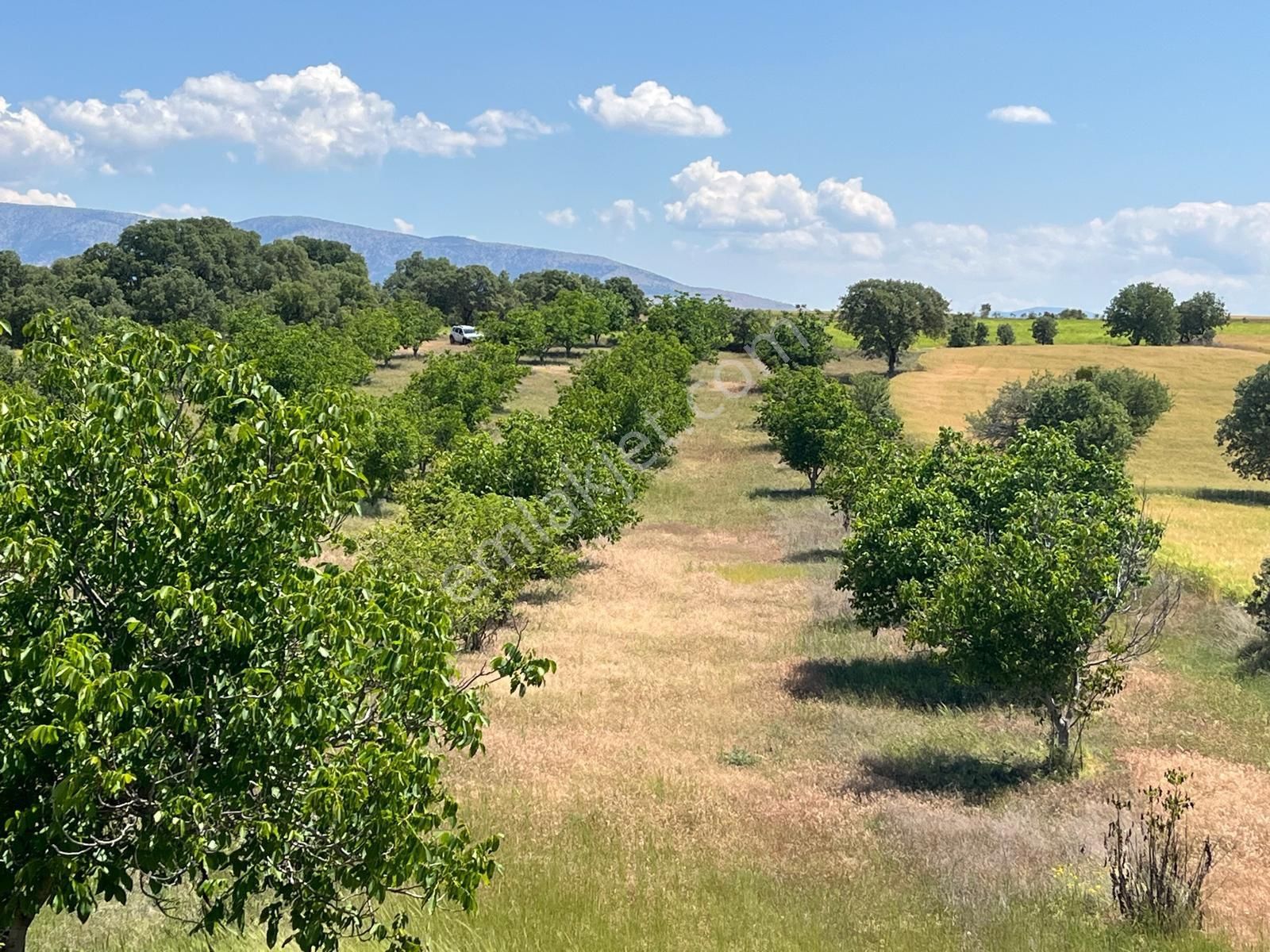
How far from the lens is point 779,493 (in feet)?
187

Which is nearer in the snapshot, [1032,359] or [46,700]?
[46,700]

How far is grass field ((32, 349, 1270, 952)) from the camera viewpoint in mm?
10992

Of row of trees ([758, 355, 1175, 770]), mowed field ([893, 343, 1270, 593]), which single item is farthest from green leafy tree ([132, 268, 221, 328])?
row of trees ([758, 355, 1175, 770])

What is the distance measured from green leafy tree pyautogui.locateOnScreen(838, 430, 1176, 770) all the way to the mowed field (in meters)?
11.2

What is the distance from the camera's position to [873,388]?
7394cm

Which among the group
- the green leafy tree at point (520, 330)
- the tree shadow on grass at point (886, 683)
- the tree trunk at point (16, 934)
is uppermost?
the green leafy tree at point (520, 330)

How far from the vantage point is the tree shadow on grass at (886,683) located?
23188 millimetres

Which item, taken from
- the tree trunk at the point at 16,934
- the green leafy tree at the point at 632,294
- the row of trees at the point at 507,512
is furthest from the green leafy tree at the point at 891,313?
the tree trunk at the point at 16,934

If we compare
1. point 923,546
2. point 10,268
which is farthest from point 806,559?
point 10,268

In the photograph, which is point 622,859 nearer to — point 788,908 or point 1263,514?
point 788,908

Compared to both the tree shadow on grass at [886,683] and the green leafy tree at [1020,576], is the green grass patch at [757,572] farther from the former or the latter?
the tree shadow on grass at [886,683]

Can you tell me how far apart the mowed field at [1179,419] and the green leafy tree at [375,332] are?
5099 cm

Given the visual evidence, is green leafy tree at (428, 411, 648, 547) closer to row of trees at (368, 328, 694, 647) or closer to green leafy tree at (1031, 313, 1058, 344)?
row of trees at (368, 328, 694, 647)

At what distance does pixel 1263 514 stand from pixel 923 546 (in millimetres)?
39614
